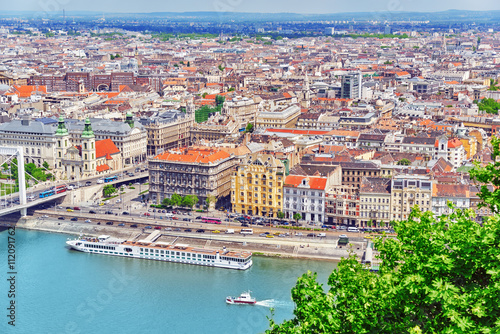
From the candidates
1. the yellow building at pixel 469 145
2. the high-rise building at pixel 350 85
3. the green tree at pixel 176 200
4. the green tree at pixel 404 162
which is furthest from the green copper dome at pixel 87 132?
the high-rise building at pixel 350 85

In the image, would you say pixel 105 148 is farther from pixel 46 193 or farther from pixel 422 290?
pixel 422 290

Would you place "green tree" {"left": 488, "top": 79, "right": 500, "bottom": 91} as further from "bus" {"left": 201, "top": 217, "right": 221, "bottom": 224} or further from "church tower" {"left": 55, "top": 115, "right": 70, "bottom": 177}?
"bus" {"left": 201, "top": 217, "right": 221, "bottom": 224}

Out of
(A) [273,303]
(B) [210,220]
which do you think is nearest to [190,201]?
(B) [210,220]

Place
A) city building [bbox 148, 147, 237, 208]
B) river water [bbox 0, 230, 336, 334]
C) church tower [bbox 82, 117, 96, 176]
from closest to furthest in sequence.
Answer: river water [bbox 0, 230, 336, 334]
city building [bbox 148, 147, 237, 208]
church tower [bbox 82, 117, 96, 176]

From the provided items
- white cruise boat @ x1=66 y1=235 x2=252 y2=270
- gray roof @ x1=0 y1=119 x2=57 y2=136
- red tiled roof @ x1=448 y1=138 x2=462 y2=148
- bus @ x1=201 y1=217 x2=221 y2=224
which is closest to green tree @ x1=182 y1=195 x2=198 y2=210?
bus @ x1=201 y1=217 x2=221 y2=224

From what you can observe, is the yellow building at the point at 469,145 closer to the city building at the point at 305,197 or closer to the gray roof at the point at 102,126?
the city building at the point at 305,197

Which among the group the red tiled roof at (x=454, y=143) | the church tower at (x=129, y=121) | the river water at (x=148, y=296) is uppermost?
the church tower at (x=129, y=121)
